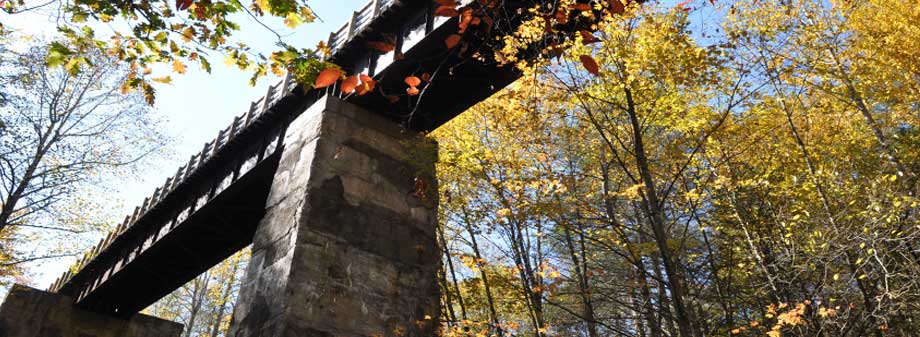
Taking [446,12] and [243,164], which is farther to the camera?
[243,164]

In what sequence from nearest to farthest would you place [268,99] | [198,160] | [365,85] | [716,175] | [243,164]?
[365,85] < [716,175] < [268,99] < [243,164] < [198,160]

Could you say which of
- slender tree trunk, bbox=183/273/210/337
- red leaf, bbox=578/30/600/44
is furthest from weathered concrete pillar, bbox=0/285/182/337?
red leaf, bbox=578/30/600/44

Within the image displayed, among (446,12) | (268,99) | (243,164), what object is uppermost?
(268,99)

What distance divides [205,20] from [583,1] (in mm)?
4450

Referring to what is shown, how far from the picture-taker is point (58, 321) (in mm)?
19562

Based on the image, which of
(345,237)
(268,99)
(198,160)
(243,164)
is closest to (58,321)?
(198,160)

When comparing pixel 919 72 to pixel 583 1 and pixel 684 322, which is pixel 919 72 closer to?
pixel 583 1

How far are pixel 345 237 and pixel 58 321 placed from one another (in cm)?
1760

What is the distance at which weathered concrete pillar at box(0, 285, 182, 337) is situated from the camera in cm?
1827

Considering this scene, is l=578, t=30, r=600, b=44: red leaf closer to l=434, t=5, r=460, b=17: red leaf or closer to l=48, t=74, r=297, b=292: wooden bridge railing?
l=434, t=5, r=460, b=17: red leaf

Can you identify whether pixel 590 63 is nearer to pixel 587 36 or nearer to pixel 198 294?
pixel 587 36

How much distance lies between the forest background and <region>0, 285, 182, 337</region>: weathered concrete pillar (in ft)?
48.9

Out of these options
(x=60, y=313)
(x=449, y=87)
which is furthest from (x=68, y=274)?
(x=449, y=87)

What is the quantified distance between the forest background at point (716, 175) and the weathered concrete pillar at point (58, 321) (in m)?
14.9
